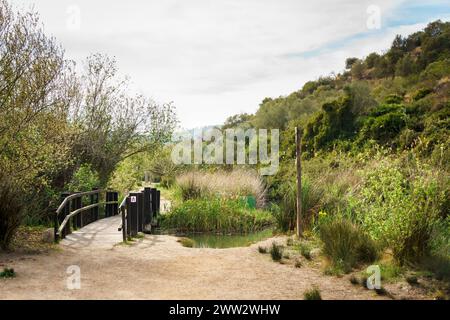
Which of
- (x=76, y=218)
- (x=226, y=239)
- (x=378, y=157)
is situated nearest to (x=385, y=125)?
(x=226, y=239)

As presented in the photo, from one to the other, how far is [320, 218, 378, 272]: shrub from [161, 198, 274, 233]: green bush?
21.0 feet

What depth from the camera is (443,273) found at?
728 cm

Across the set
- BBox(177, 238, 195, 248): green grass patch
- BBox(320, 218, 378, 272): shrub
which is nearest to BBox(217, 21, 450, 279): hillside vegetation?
BBox(320, 218, 378, 272): shrub

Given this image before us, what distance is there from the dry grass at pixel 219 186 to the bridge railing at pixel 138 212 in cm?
207

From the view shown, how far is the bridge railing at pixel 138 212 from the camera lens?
11.6 metres

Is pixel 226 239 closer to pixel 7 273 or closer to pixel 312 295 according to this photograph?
pixel 7 273

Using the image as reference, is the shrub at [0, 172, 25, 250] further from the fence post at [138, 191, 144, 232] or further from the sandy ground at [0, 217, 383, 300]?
the fence post at [138, 191, 144, 232]

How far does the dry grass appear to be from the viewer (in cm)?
1772

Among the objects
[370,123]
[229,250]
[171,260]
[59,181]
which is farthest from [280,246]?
[370,123]

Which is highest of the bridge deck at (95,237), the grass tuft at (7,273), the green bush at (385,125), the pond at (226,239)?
the green bush at (385,125)

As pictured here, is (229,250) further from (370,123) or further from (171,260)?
(370,123)

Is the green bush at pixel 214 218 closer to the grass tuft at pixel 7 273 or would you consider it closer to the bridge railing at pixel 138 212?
the bridge railing at pixel 138 212

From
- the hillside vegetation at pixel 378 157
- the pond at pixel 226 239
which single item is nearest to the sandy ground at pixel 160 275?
the hillside vegetation at pixel 378 157

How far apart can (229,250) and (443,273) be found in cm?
435
